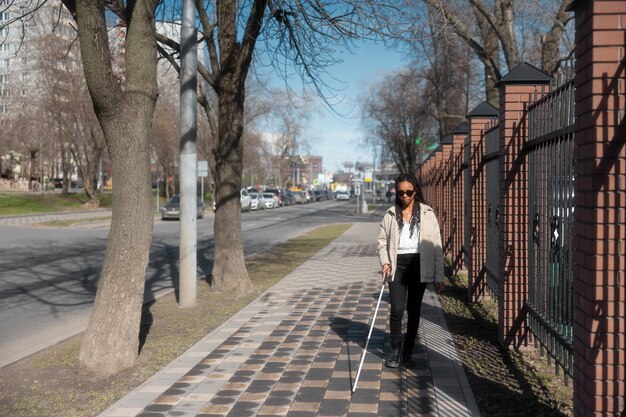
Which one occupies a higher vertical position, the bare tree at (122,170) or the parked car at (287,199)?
the bare tree at (122,170)

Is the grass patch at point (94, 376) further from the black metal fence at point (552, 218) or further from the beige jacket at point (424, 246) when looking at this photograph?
the black metal fence at point (552, 218)

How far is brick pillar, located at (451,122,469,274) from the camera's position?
12.4m

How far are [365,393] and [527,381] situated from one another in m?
1.44

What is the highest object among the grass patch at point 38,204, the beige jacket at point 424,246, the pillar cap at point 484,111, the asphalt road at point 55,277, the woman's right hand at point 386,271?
the pillar cap at point 484,111

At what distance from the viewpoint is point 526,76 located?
6.52m

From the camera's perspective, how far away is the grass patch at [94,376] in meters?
5.15

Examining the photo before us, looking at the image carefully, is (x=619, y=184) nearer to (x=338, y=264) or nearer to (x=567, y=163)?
(x=567, y=163)

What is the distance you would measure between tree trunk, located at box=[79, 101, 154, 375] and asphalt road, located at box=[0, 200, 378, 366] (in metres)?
1.34

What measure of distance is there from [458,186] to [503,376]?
713cm

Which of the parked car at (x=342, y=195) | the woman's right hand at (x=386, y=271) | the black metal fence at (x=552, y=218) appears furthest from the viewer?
the parked car at (x=342, y=195)

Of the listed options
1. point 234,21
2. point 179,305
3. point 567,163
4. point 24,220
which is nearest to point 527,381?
point 567,163

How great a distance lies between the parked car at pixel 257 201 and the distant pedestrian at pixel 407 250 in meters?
48.7

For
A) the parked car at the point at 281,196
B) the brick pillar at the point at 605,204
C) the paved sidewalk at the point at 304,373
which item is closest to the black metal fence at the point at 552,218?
the paved sidewalk at the point at 304,373

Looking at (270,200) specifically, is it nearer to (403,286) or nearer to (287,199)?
(287,199)
